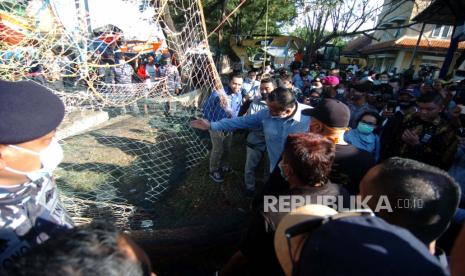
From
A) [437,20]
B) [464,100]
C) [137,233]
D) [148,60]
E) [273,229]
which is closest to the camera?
[273,229]

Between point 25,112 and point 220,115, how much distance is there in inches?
118

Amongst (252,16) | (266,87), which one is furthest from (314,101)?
(252,16)

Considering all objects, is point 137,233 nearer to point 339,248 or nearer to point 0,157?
point 0,157

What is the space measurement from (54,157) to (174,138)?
13.3 ft

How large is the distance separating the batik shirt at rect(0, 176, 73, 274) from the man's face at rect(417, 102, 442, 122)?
2.94 m

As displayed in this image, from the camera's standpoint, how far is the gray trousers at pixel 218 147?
3.83 m

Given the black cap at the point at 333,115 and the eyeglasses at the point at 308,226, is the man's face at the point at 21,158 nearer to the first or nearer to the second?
the eyeglasses at the point at 308,226

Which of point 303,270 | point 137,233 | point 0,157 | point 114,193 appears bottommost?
point 114,193

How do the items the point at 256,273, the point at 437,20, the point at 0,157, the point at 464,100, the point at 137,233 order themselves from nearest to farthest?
1. the point at 0,157
2. the point at 256,273
3. the point at 137,233
4. the point at 464,100
5. the point at 437,20

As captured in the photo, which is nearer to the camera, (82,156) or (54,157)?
(54,157)

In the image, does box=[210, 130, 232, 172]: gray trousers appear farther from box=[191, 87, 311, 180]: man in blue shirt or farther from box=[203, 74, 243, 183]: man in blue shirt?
box=[191, 87, 311, 180]: man in blue shirt

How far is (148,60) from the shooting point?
10.6 m

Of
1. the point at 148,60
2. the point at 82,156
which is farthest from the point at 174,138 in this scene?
the point at 148,60

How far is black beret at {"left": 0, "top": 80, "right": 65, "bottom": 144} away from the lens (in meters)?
0.92
